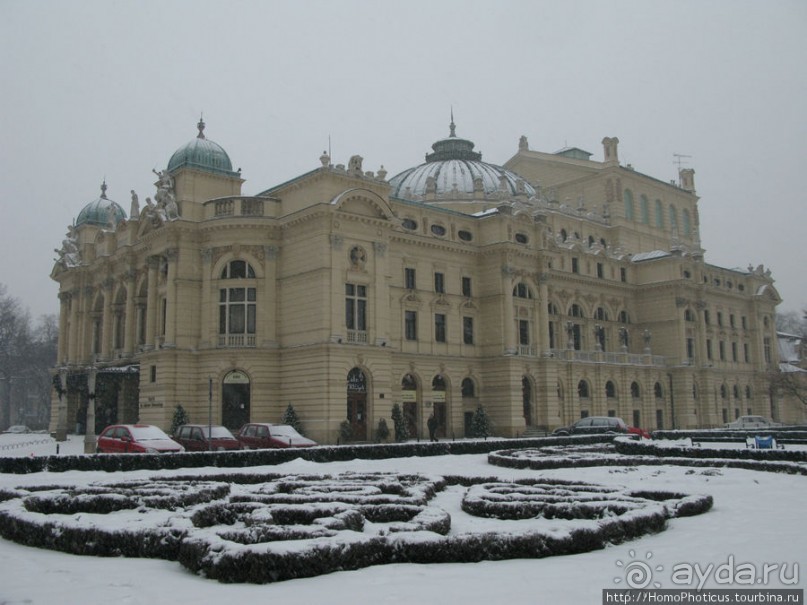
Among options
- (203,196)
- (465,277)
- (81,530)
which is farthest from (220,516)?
(465,277)

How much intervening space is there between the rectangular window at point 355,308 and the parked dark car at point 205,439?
1418cm

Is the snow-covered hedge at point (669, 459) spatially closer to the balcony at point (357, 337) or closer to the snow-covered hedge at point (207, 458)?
the snow-covered hedge at point (207, 458)

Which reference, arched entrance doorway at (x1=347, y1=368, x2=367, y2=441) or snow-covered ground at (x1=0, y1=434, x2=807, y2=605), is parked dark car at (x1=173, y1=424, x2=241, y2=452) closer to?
arched entrance doorway at (x1=347, y1=368, x2=367, y2=441)

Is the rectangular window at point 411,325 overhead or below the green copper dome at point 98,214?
below

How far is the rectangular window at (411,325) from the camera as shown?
57.2 m

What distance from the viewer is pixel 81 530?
1452 centimetres

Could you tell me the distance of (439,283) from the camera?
59781mm

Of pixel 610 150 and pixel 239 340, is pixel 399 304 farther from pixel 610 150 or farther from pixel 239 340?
pixel 610 150

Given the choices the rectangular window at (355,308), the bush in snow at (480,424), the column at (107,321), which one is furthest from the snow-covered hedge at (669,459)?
the column at (107,321)

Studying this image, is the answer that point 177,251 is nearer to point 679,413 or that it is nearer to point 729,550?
point 729,550

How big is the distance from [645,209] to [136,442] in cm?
6707

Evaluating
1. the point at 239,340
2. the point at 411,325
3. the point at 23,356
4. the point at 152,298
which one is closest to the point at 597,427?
the point at 411,325

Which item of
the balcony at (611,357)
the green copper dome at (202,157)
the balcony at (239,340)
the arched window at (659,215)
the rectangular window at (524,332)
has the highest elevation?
the arched window at (659,215)

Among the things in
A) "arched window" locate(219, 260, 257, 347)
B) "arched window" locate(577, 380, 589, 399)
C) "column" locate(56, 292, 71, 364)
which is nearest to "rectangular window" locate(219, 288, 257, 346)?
"arched window" locate(219, 260, 257, 347)
